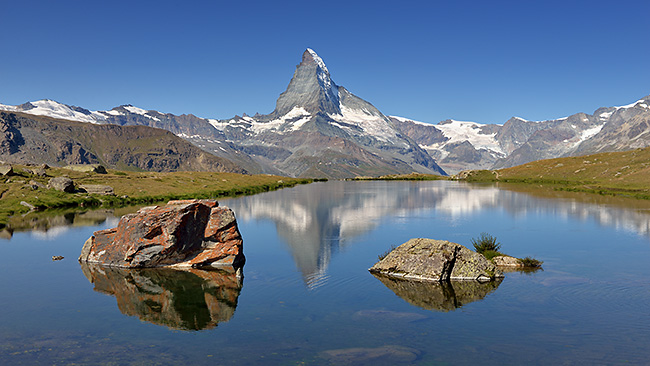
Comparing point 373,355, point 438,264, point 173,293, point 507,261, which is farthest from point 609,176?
point 373,355

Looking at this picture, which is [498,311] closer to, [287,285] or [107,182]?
[287,285]

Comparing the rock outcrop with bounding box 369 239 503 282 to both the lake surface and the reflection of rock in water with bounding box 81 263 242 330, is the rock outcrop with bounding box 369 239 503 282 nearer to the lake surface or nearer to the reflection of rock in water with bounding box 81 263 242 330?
the lake surface

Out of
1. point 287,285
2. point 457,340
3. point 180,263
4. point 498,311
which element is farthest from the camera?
point 180,263

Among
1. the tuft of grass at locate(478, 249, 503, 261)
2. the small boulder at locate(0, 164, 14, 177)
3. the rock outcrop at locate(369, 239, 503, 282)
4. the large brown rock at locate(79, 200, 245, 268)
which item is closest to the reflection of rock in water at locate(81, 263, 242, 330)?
the large brown rock at locate(79, 200, 245, 268)

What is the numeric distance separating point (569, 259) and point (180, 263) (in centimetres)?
3493

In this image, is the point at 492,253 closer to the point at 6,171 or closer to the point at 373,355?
the point at 373,355

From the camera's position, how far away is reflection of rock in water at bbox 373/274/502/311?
29.2 metres

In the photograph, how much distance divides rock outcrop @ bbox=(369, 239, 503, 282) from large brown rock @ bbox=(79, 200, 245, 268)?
13908mm

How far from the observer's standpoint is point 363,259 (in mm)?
43344

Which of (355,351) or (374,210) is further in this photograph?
(374,210)

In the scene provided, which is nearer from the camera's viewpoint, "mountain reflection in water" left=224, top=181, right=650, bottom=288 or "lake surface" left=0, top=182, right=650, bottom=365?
"lake surface" left=0, top=182, right=650, bottom=365

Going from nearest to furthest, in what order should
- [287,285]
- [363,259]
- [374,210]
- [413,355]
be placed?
1. [413,355]
2. [287,285]
3. [363,259]
4. [374,210]

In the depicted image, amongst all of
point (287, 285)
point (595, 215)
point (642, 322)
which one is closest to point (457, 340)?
point (642, 322)

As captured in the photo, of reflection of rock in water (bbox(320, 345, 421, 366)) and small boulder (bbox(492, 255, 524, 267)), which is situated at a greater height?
small boulder (bbox(492, 255, 524, 267))
